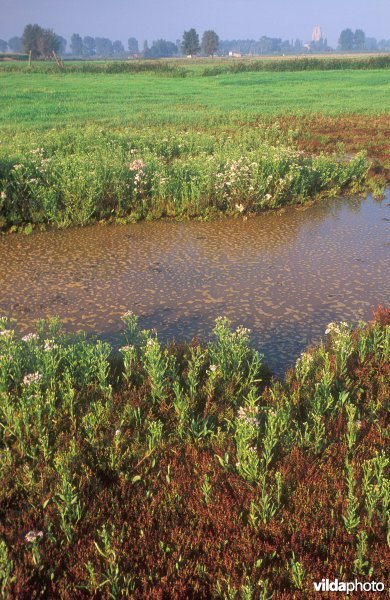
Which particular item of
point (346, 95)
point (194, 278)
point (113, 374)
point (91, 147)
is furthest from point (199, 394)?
point (346, 95)

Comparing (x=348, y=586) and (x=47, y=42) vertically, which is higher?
A: (x=47, y=42)

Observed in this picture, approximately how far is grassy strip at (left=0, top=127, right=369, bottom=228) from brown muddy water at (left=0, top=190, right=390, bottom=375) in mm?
518

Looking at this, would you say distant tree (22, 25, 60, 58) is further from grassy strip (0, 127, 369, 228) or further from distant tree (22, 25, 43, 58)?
grassy strip (0, 127, 369, 228)

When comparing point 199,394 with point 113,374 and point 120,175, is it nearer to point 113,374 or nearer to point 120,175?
point 113,374

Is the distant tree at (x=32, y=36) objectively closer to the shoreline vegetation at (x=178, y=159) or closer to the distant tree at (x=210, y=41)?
the distant tree at (x=210, y=41)

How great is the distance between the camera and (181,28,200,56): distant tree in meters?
168

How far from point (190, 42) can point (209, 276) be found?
179 m

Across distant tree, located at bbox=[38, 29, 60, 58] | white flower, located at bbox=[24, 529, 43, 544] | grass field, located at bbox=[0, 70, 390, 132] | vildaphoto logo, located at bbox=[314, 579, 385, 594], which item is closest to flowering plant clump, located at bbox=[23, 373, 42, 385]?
white flower, located at bbox=[24, 529, 43, 544]

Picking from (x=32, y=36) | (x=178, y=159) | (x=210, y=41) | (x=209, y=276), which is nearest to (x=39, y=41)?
(x=32, y=36)

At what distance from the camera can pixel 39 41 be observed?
13850 centimetres

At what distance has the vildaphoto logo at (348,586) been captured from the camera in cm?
285

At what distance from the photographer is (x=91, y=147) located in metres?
15.6

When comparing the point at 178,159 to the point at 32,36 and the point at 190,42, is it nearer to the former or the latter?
the point at 32,36

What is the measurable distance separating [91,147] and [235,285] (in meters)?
9.64
